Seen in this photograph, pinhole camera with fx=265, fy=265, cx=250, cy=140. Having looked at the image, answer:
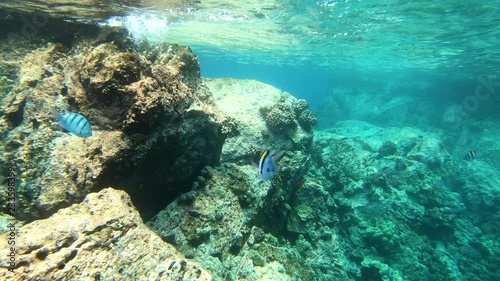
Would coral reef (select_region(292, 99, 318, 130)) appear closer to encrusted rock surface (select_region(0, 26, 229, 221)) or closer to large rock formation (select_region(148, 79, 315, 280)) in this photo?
large rock formation (select_region(148, 79, 315, 280))

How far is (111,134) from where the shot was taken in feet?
14.3

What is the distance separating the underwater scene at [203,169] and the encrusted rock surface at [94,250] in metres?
0.02

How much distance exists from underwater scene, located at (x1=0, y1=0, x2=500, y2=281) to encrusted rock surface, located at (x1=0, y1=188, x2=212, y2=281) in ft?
0.05

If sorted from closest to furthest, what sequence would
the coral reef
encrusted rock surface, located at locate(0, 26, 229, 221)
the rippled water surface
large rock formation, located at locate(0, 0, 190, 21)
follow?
encrusted rock surface, located at locate(0, 26, 229, 221)
large rock formation, located at locate(0, 0, 190, 21)
the coral reef
the rippled water surface

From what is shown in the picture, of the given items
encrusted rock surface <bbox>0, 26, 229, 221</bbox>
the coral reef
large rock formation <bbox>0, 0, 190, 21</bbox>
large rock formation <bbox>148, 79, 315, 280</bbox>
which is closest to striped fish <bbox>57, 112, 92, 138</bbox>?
encrusted rock surface <bbox>0, 26, 229, 221</bbox>

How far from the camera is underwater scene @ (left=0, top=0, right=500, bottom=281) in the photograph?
11.3 ft

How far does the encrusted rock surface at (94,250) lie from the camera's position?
271 centimetres

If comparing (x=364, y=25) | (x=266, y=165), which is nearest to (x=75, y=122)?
(x=266, y=165)

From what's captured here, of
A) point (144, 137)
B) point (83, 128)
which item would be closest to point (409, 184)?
point (144, 137)

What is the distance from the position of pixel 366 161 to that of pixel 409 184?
235 cm

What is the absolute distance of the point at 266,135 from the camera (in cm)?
917

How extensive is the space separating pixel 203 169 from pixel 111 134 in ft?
6.84

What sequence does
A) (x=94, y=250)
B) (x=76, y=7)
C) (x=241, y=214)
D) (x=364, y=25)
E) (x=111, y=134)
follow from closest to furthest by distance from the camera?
(x=94, y=250) < (x=111, y=134) < (x=241, y=214) < (x=76, y=7) < (x=364, y=25)

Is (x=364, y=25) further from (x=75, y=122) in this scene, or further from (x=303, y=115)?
(x=75, y=122)
